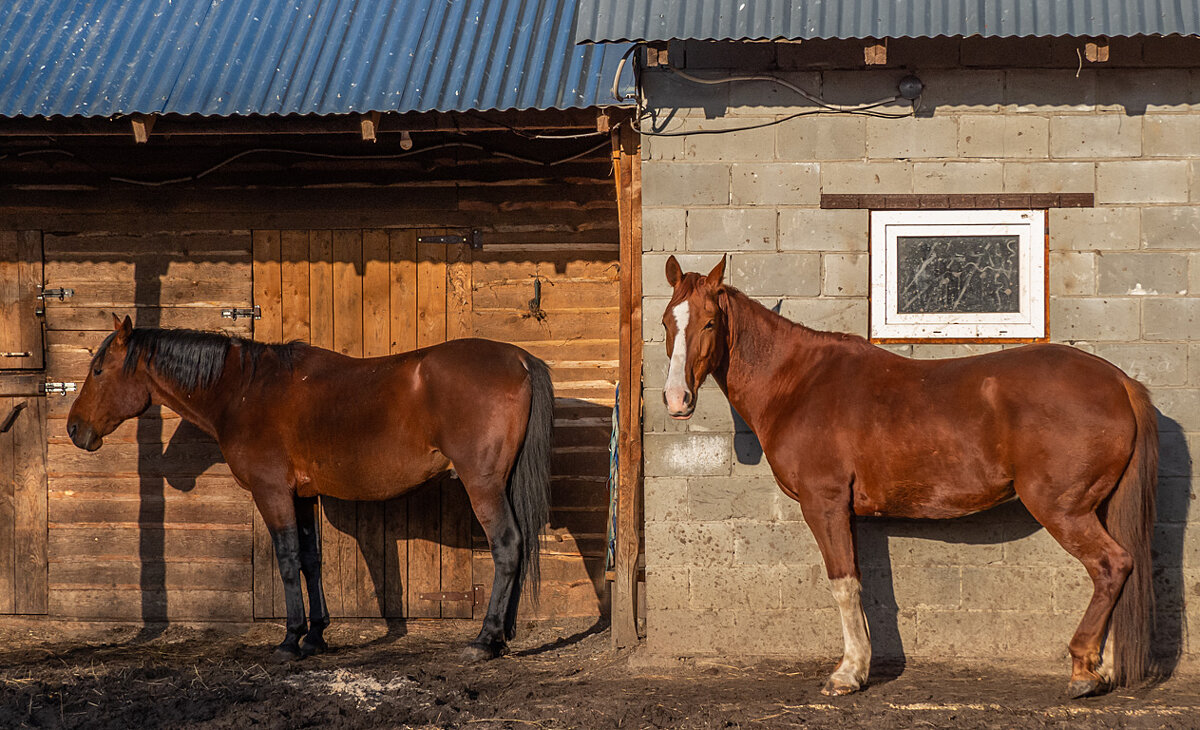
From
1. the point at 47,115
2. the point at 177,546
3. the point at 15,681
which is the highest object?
the point at 47,115

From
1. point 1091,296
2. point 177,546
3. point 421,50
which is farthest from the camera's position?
point 177,546

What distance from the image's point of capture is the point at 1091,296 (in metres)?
4.95

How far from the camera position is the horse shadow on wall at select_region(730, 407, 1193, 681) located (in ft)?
16.0

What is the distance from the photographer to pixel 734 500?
510 centimetres

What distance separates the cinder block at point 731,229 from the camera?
5.07m

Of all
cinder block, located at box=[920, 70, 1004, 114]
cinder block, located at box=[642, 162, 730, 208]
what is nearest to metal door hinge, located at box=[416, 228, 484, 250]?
cinder block, located at box=[642, 162, 730, 208]

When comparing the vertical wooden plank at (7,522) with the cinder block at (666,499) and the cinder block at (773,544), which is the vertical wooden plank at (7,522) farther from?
the cinder block at (773,544)

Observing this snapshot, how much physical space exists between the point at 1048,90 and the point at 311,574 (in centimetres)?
458

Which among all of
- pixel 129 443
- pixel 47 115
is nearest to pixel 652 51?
pixel 47 115

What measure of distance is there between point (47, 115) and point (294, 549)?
8.63ft

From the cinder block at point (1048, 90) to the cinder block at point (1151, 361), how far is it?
116 cm

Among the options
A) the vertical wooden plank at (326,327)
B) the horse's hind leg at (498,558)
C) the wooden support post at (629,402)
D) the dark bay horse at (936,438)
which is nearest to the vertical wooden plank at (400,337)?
the vertical wooden plank at (326,327)

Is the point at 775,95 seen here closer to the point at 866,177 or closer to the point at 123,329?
the point at 866,177

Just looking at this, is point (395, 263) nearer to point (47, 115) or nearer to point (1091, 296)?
point (47, 115)
